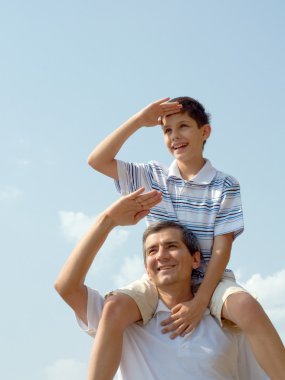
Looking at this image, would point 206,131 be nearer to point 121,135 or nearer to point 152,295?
point 121,135

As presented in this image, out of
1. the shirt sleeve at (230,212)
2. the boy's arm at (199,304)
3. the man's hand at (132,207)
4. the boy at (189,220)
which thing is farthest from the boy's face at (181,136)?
the boy's arm at (199,304)

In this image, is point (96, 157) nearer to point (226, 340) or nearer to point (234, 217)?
point (234, 217)

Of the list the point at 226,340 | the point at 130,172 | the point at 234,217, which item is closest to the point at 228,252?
the point at 234,217

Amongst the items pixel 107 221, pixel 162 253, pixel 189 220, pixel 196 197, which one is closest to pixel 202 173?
pixel 196 197

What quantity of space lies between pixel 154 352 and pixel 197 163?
1650mm

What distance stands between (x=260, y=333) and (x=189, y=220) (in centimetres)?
115

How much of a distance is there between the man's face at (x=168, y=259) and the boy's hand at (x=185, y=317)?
214 millimetres

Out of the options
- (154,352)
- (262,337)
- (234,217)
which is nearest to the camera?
(262,337)

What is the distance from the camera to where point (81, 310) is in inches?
210

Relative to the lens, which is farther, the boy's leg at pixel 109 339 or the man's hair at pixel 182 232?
the man's hair at pixel 182 232

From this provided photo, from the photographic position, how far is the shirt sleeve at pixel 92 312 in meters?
5.27

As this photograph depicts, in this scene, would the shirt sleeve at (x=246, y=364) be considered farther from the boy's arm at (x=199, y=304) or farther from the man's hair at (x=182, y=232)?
the man's hair at (x=182, y=232)

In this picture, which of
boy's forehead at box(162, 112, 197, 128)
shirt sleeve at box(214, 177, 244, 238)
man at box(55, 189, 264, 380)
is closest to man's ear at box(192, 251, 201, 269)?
man at box(55, 189, 264, 380)

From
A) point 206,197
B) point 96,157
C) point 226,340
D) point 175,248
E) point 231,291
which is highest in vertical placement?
point 96,157
